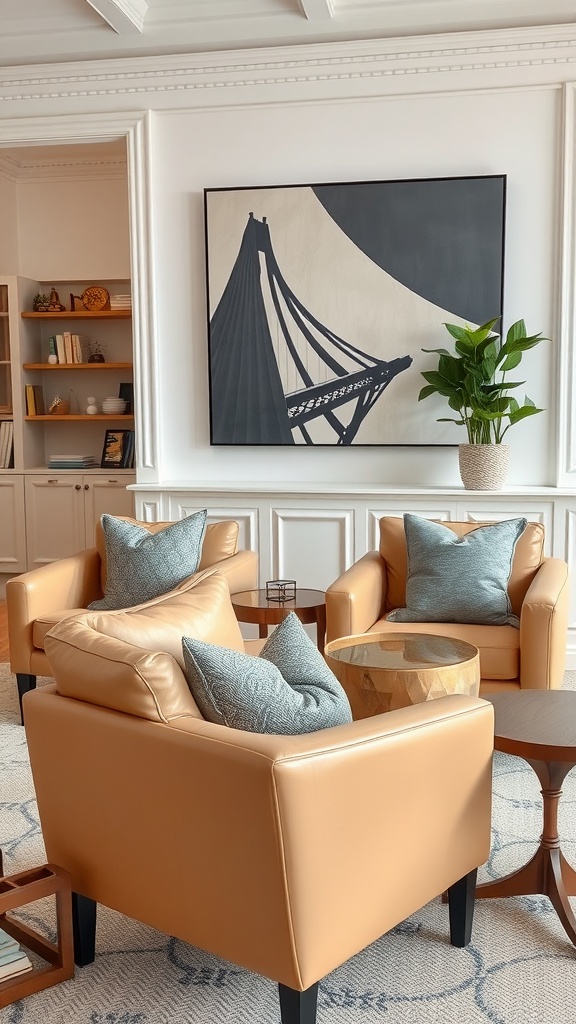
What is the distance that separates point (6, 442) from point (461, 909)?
5044 millimetres

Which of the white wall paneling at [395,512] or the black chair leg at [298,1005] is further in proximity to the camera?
the white wall paneling at [395,512]

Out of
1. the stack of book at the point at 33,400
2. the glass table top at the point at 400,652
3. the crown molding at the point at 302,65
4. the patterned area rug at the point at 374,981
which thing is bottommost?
the patterned area rug at the point at 374,981

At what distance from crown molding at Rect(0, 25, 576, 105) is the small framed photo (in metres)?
2.25

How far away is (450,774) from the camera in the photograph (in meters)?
1.94

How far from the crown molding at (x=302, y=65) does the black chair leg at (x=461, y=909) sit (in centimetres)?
371

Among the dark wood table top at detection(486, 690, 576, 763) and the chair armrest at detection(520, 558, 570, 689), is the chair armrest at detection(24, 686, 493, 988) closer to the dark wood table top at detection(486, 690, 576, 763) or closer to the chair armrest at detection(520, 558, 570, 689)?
the dark wood table top at detection(486, 690, 576, 763)

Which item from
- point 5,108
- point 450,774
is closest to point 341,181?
point 5,108

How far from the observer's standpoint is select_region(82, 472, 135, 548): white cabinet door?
6.32 m

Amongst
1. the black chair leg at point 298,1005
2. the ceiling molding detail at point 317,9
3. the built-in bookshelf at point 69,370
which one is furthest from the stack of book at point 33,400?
A: the black chair leg at point 298,1005

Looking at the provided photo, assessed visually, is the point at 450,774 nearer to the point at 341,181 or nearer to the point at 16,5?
the point at 341,181

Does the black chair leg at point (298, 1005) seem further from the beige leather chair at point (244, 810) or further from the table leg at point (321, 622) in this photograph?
the table leg at point (321, 622)

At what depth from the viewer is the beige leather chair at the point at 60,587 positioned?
12.1 ft

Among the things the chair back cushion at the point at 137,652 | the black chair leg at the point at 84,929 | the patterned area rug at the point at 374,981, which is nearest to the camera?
the chair back cushion at the point at 137,652

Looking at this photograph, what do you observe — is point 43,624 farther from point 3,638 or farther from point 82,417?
point 82,417
